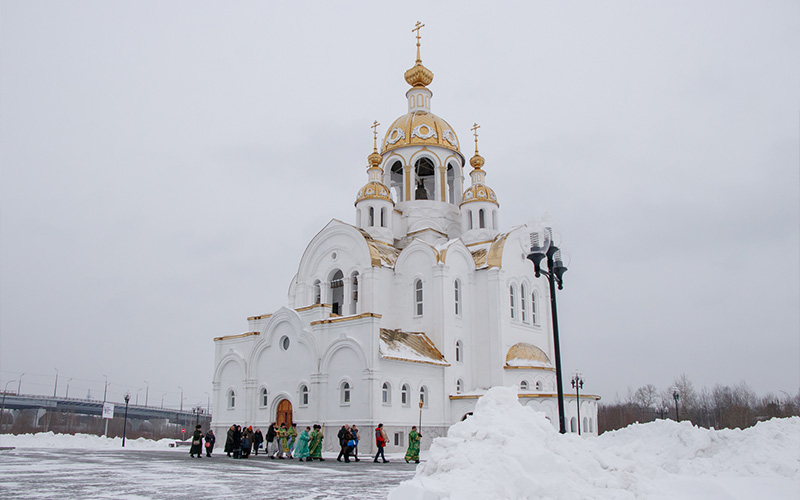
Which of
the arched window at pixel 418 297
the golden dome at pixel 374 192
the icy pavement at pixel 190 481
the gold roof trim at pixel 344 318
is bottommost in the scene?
the icy pavement at pixel 190 481

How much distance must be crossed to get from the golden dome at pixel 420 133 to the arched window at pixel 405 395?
49.2 ft

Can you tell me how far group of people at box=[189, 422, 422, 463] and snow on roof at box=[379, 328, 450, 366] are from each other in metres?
4.48

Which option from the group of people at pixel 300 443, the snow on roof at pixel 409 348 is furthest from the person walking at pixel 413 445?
the snow on roof at pixel 409 348

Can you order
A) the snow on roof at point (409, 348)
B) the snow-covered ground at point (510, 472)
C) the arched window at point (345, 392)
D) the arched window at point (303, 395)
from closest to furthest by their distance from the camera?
the snow-covered ground at point (510, 472) → the arched window at point (345, 392) → the snow on roof at point (409, 348) → the arched window at point (303, 395)

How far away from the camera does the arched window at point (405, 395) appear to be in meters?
26.5

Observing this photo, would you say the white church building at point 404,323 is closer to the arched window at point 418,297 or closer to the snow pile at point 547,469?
the arched window at point 418,297

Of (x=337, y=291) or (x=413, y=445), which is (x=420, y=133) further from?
(x=413, y=445)

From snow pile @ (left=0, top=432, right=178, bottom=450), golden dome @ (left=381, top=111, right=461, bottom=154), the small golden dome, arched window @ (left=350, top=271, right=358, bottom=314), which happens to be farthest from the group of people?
the small golden dome

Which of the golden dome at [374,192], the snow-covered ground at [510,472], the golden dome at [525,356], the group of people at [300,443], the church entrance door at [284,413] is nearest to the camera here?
the snow-covered ground at [510,472]

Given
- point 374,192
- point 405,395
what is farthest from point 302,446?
point 374,192

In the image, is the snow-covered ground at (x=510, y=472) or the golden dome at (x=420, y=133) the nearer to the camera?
the snow-covered ground at (x=510, y=472)

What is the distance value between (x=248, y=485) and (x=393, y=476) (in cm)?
385

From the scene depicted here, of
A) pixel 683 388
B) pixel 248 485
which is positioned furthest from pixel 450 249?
pixel 683 388

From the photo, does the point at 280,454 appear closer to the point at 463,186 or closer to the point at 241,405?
the point at 241,405
